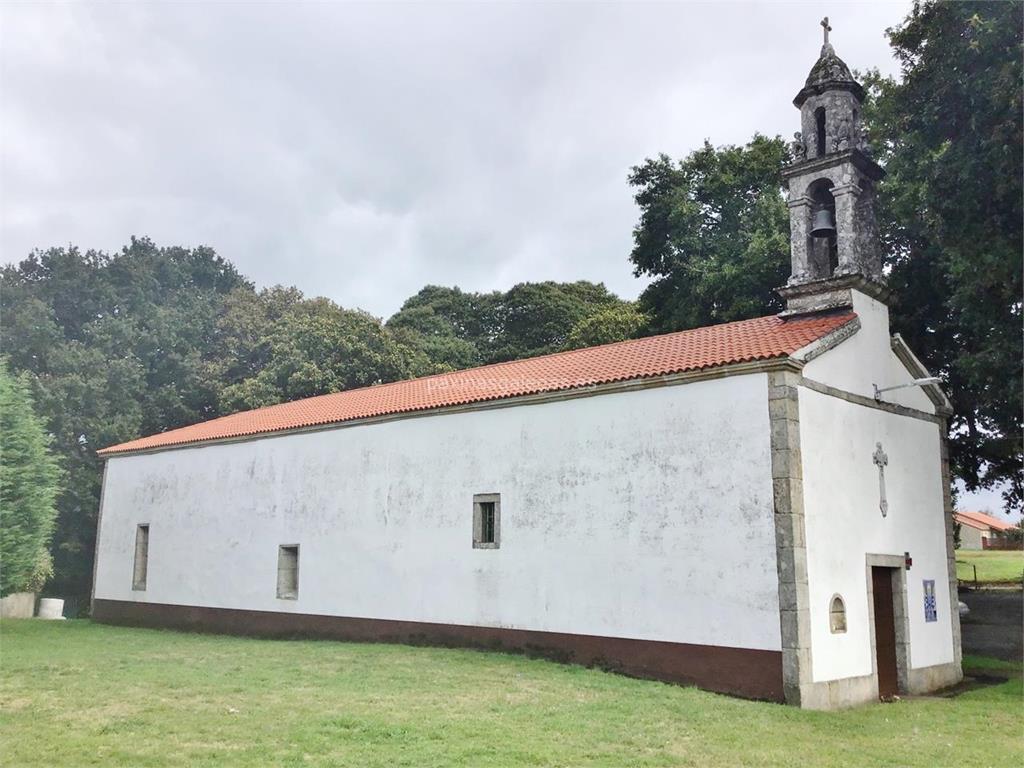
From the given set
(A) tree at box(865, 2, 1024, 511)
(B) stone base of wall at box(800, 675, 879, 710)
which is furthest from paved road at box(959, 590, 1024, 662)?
(B) stone base of wall at box(800, 675, 879, 710)

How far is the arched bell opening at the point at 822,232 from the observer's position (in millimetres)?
14656

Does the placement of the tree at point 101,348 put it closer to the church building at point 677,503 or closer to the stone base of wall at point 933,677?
the church building at point 677,503

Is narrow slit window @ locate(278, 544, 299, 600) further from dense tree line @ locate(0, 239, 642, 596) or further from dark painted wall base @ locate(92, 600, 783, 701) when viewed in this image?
dense tree line @ locate(0, 239, 642, 596)

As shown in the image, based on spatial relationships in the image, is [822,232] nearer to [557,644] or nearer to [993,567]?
[557,644]

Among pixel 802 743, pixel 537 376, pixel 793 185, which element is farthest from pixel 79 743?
pixel 793 185

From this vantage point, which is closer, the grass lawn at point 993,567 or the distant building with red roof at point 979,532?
the grass lawn at point 993,567

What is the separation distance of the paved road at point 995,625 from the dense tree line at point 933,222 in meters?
2.74

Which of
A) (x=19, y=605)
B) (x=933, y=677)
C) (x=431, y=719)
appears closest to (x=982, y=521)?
(x=933, y=677)

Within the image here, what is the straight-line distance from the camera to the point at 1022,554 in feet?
147

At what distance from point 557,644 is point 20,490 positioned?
481 inches

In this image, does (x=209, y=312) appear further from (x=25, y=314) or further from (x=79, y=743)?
(x=79, y=743)

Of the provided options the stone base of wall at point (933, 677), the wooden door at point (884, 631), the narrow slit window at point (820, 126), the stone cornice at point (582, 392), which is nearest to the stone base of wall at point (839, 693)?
the wooden door at point (884, 631)

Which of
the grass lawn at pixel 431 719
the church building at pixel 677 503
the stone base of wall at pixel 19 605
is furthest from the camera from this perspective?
the stone base of wall at pixel 19 605

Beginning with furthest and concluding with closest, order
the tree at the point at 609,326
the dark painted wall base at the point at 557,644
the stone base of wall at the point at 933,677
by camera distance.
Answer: the tree at the point at 609,326
the stone base of wall at the point at 933,677
the dark painted wall base at the point at 557,644
